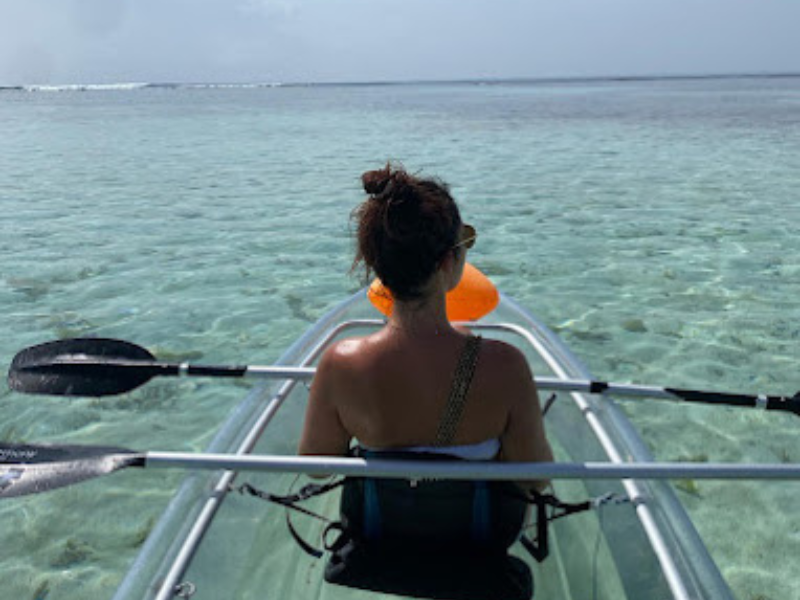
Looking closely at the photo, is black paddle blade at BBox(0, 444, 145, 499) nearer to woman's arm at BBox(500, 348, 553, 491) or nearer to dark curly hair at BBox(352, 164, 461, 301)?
dark curly hair at BBox(352, 164, 461, 301)

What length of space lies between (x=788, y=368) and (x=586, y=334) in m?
1.71

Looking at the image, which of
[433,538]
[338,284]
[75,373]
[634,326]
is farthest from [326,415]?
[338,284]

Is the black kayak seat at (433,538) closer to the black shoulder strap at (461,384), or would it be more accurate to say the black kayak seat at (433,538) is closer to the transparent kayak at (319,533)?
the black shoulder strap at (461,384)

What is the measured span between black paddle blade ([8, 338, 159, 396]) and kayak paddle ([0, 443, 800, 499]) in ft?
2.04

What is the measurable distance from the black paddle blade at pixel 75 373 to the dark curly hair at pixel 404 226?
5.39 feet

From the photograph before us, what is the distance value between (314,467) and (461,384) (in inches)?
20.0

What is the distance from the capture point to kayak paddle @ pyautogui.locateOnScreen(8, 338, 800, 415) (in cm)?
272

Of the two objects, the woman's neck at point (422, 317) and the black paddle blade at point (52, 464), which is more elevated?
the woman's neck at point (422, 317)

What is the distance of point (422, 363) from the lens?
1.91m

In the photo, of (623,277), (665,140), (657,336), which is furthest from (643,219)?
(665,140)

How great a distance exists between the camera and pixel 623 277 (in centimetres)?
802

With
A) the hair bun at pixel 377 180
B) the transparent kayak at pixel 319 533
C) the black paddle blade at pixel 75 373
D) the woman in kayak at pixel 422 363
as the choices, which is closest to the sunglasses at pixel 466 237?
the woman in kayak at pixel 422 363

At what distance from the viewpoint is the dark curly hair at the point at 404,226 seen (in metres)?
1.77

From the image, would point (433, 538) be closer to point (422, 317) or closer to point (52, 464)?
point (422, 317)
